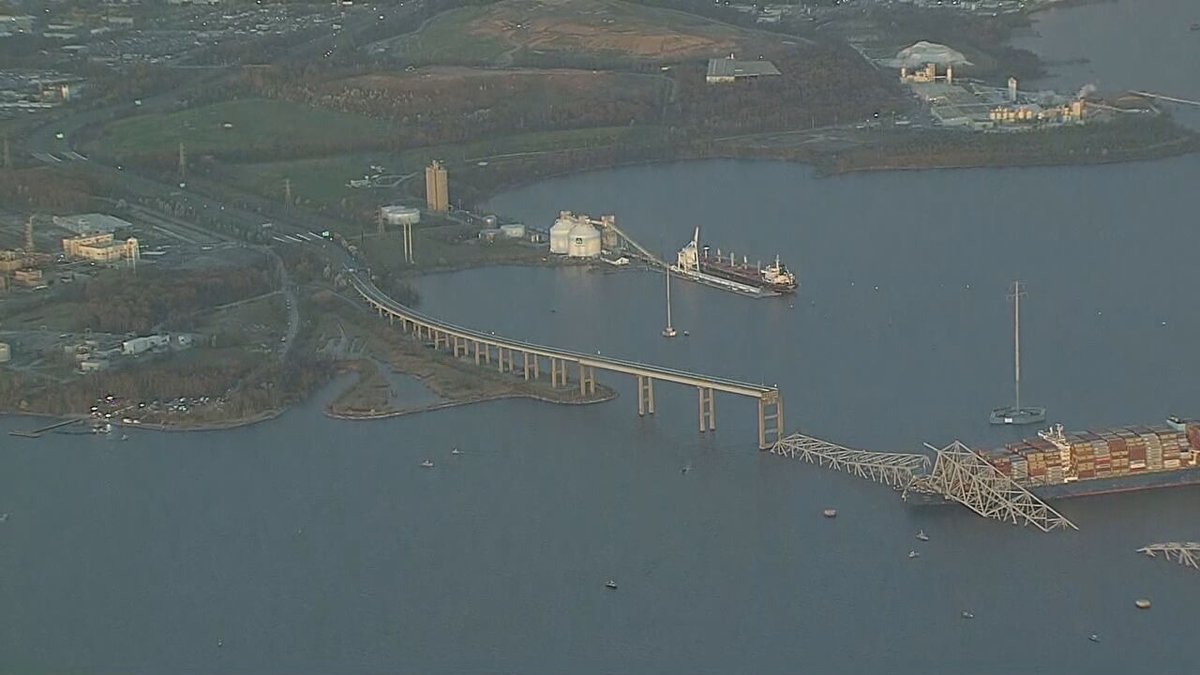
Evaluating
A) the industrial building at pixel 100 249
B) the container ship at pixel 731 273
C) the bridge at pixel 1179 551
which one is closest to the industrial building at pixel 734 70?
the container ship at pixel 731 273

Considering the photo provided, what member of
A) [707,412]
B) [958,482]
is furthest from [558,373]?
[958,482]

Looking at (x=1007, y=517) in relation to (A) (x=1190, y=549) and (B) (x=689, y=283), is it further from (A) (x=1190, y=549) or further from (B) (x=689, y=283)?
(B) (x=689, y=283)

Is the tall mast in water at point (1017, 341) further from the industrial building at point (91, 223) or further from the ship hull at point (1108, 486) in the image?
the industrial building at point (91, 223)

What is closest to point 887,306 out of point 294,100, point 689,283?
point 689,283

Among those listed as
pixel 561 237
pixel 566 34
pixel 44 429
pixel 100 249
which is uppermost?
pixel 566 34

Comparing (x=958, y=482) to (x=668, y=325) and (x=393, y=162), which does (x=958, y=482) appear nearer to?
(x=668, y=325)

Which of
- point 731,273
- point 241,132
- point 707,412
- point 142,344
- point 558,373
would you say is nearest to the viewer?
point 707,412

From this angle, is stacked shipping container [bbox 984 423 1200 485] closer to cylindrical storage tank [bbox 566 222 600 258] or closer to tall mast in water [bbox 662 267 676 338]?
tall mast in water [bbox 662 267 676 338]
